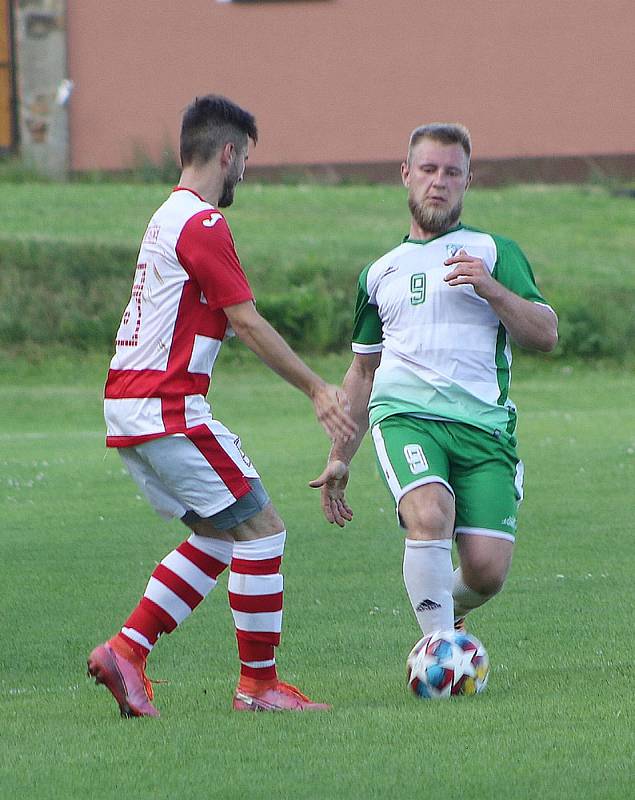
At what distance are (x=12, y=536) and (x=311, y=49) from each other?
63.4 ft

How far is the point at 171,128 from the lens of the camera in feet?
90.5

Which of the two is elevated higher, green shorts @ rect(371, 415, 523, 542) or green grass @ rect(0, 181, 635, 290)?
green shorts @ rect(371, 415, 523, 542)

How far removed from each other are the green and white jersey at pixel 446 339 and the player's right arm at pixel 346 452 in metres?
0.20

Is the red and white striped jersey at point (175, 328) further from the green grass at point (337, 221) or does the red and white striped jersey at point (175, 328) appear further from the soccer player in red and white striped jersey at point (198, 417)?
the green grass at point (337, 221)

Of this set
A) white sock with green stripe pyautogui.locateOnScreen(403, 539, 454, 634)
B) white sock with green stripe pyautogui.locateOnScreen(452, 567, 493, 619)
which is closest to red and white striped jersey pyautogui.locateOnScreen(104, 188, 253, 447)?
white sock with green stripe pyautogui.locateOnScreen(403, 539, 454, 634)

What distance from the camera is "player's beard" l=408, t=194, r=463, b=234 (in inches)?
246

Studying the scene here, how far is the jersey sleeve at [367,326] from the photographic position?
6.46 m

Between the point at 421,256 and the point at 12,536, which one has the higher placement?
the point at 421,256

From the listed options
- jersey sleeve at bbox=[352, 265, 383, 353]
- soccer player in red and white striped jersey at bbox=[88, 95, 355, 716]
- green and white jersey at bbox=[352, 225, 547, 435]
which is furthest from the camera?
jersey sleeve at bbox=[352, 265, 383, 353]

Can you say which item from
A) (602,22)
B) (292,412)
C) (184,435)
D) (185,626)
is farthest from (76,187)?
(184,435)

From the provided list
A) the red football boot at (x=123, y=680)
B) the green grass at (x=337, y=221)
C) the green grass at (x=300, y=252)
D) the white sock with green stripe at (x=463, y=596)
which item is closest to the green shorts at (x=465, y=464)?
the white sock with green stripe at (x=463, y=596)

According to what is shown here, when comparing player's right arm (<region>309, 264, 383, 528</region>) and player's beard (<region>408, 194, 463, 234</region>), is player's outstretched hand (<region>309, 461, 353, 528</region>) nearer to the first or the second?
player's right arm (<region>309, 264, 383, 528</region>)

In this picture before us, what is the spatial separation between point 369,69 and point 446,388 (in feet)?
72.3

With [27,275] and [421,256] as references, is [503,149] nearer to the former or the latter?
[27,275]
